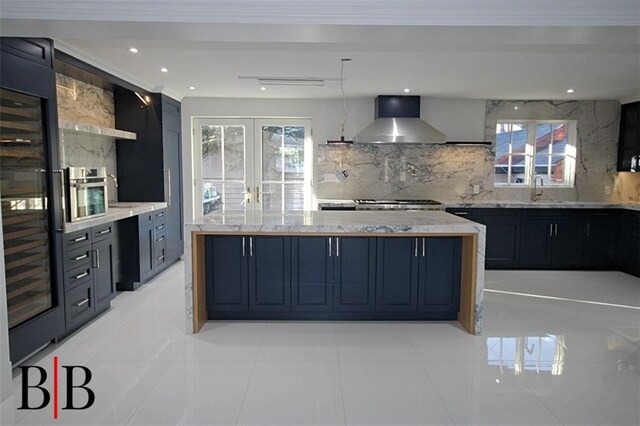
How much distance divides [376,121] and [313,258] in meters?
2.90

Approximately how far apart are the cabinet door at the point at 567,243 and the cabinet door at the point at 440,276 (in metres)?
2.84

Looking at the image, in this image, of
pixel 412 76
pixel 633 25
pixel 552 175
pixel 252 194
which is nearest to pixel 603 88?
Result: pixel 552 175

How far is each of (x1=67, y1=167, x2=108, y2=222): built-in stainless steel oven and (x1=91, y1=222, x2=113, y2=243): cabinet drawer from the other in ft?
0.39

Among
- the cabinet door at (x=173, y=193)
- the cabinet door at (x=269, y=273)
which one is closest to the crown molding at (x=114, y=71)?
the cabinet door at (x=173, y=193)

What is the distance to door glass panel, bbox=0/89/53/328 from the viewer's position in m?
2.75

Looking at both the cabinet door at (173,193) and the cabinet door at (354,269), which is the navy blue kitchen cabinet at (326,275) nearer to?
the cabinet door at (354,269)

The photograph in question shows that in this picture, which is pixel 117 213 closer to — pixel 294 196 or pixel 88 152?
pixel 88 152

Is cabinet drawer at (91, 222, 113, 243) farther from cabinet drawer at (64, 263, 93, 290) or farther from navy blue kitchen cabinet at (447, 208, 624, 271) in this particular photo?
navy blue kitchen cabinet at (447, 208, 624, 271)

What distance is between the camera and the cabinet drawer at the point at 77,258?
337 centimetres

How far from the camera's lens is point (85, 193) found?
11.9 ft

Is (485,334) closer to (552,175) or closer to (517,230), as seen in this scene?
(517,230)

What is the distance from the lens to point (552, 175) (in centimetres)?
650

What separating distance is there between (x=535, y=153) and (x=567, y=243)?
1445 millimetres

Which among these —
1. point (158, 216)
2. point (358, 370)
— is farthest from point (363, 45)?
point (158, 216)
